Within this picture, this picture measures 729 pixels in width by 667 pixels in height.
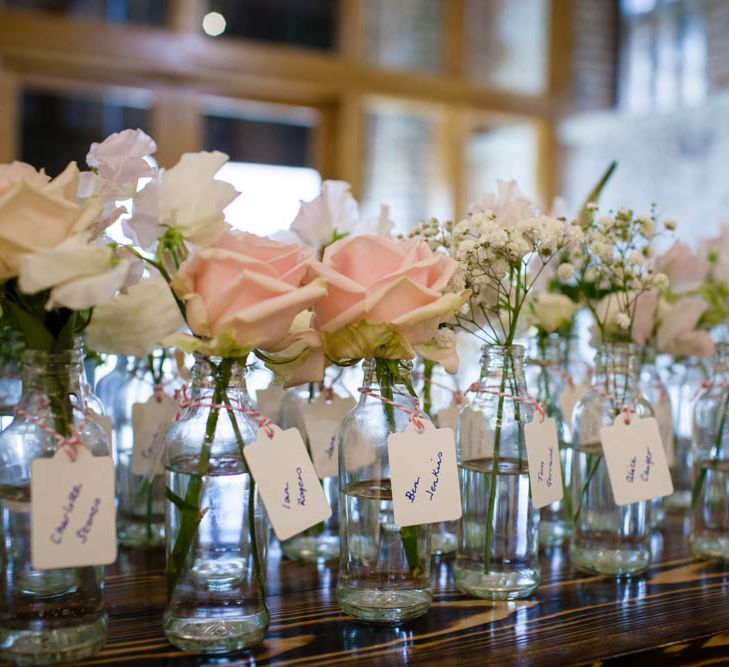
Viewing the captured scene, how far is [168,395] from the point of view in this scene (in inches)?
47.6

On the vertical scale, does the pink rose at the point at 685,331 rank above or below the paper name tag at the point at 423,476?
above

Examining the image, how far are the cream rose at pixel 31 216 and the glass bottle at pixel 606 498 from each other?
2.38 feet

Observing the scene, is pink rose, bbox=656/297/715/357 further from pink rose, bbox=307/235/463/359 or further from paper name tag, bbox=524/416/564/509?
pink rose, bbox=307/235/463/359

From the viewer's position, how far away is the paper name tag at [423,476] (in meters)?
0.93

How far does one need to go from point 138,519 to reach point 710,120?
4402mm

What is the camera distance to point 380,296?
2.92 feet

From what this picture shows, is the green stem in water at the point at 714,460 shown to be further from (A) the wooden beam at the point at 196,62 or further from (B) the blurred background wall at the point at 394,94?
(A) the wooden beam at the point at 196,62

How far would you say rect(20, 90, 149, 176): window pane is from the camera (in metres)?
3.85

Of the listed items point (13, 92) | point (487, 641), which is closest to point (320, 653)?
point (487, 641)

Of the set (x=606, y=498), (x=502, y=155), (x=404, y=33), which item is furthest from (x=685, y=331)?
(x=502, y=155)

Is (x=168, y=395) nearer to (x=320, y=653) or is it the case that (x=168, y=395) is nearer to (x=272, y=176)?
(x=320, y=653)

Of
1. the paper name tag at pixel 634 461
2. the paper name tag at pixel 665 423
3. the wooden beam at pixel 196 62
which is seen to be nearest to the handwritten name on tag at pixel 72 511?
the paper name tag at pixel 634 461

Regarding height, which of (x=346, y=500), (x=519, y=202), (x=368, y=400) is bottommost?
(x=346, y=500)

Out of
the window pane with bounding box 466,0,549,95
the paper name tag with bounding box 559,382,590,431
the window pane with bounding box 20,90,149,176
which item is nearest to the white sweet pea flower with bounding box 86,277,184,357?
the paper name tag with bounding box 559,382,590,431
